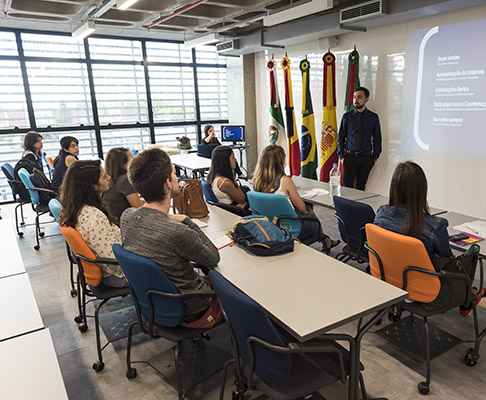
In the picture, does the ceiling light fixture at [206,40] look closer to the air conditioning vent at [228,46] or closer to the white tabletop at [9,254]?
the air conditioning vent at [228,46]

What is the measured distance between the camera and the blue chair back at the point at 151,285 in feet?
5.89

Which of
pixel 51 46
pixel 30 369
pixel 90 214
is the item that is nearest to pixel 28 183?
pixel 90 214

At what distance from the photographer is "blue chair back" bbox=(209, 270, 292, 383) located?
138 centimetres

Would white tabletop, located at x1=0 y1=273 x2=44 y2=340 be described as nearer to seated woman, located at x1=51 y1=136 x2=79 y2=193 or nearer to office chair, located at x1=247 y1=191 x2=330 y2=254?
office chair, located at x1=247 y1=191 x2=330 y2=254

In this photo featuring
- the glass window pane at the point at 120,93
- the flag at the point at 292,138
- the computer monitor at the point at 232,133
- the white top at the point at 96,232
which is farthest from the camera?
the computer monitor at the point at 232,133

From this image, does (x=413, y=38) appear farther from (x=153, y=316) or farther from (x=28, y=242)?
(x=28, y=242)

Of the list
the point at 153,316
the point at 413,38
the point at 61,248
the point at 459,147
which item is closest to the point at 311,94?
the point at 413,38

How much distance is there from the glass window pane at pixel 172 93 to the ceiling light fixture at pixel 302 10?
3.95 metres

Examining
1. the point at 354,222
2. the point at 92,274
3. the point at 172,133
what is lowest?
the point at 92,274

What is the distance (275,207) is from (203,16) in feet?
14.5

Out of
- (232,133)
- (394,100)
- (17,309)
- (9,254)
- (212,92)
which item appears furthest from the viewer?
(212,92)

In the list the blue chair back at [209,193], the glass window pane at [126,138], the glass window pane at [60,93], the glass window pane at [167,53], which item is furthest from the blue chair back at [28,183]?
the glass window pane at [167,53]

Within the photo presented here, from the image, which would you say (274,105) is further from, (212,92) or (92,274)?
(92,274)

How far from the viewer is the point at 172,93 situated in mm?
8523
